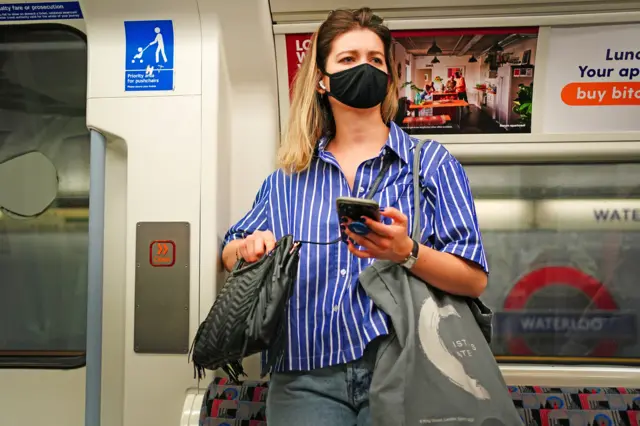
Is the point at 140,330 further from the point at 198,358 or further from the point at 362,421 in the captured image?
the point at 362,421

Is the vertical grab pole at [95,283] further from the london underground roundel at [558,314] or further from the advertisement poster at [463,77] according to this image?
the london underground roundel at [558,314]

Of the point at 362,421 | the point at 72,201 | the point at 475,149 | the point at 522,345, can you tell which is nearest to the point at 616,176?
the point at 475,149

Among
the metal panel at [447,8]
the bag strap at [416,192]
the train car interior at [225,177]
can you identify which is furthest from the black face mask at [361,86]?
the metal panel at [447,8]

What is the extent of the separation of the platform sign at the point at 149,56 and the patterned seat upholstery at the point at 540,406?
1299 mm

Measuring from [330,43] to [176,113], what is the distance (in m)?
0.82

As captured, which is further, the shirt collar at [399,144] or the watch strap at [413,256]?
the shirt collar at [399,144]

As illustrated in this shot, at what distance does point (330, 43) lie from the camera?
188 cm

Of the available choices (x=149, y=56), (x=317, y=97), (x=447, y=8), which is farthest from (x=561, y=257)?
(x=149, y=56)

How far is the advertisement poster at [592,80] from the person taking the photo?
252cm

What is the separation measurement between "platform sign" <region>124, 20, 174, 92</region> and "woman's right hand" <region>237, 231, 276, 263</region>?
1016mm

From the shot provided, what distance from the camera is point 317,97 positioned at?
1.95m

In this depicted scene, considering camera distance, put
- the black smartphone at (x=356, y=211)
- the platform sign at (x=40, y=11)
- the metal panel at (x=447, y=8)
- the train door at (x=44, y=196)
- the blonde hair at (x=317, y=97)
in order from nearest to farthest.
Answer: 1. the black smartphone at (x=356, y=211)
2. the blonde hair at (x=317, y=97)
3. the metal panel at (x=447, y=8)
4. the platform sign at (x=40, y=11)
5. the train door at (x=44, y=196)

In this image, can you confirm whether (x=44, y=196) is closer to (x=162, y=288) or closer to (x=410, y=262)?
(x=162, y=288)

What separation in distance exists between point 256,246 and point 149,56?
120cm
